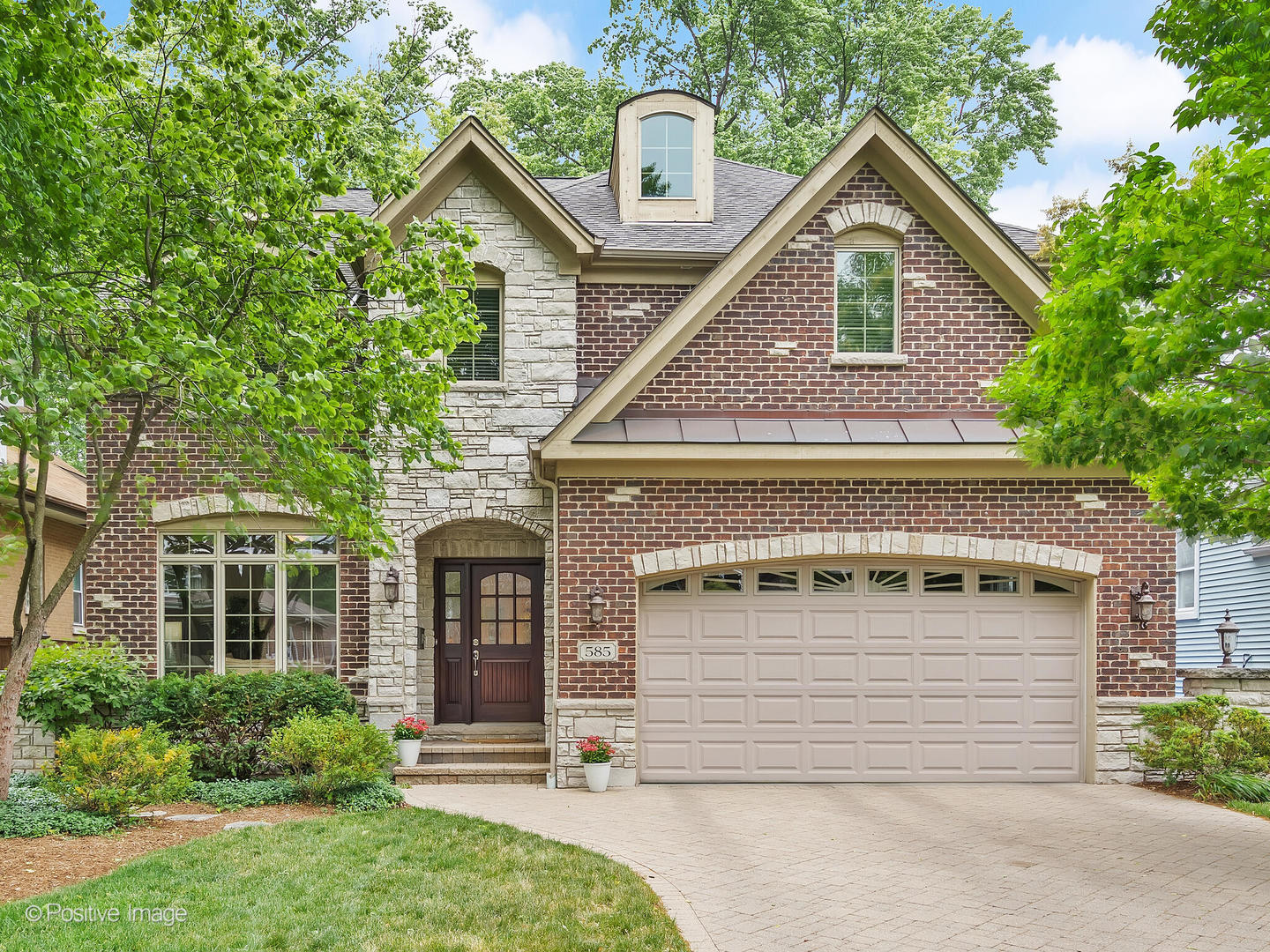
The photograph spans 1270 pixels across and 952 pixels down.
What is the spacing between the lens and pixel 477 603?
45.2ft

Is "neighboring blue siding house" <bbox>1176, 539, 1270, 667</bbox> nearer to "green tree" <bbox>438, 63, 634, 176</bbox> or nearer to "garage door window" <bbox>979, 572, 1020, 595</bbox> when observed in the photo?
"garage door window" <bbox>979, 572, 1020, 595</bbox>

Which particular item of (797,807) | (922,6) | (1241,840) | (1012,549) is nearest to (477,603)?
(797,807)

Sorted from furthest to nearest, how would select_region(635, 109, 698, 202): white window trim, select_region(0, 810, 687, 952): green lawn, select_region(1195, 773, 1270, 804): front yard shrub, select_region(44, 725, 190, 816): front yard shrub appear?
select_region(635, 109, 698, 202): white window trim → select_region(1195, 773, 1270, 804): front yard shrub → select_region(44, 725, 190, 816): front yard shrub → select_region(0, 810, 687, 952): green lawn

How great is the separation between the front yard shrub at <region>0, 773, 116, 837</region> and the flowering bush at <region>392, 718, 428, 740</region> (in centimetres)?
365

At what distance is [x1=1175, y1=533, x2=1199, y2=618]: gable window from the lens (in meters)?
20.2

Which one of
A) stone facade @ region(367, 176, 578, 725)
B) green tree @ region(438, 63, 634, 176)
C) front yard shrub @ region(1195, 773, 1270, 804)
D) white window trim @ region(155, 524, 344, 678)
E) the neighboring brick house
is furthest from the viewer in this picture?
green tree @ region(438, 63, 634, 176)

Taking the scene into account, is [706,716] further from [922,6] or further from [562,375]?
[922,6]

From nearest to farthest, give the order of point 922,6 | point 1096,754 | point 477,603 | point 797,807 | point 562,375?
point 797,807 < point 1096,754 < point 562,375 < point 477,603 < point 922,6

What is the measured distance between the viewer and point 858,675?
11.7 m

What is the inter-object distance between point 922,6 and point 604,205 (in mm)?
19028

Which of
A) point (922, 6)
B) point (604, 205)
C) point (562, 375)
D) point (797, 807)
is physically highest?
point (922, 6)

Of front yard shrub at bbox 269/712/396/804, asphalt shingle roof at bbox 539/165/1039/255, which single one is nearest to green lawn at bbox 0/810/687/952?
front yard shrub at bbox 269/712/396/804

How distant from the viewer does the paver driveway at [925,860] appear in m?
6.22

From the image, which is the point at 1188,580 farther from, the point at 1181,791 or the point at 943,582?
the point at 943,582
